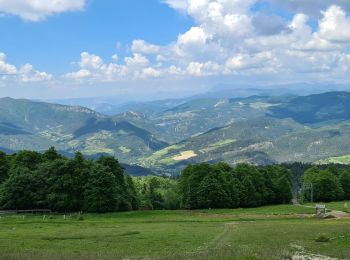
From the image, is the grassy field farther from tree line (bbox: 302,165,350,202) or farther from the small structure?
tree line (bbox: 302,165,350,202)

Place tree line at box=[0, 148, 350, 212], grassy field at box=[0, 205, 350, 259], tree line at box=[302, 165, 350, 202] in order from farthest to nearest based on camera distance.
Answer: tree line at box=[302, 165, 350, 202]
tree line at box=[0, 148, 350, 212]
grassy field at box=[0, 205, 350, 259]

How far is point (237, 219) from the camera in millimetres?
74812

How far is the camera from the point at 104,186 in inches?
3551

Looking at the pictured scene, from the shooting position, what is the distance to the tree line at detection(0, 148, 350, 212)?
87125mm

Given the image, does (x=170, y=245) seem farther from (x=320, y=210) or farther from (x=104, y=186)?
(x=104, y=186)

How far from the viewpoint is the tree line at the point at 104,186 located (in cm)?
8712

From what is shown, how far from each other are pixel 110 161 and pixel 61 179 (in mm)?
14585

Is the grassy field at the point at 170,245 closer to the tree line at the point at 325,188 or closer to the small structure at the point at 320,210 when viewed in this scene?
the small structure at the point at 320,210

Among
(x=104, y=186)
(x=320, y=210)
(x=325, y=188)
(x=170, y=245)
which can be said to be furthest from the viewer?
(x=325, y=188)

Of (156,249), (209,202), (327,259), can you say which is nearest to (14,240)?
(156,249)

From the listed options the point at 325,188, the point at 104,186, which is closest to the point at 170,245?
the point at 104,186

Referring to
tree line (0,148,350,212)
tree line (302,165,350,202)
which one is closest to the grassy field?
tree line (0,148,350,212)

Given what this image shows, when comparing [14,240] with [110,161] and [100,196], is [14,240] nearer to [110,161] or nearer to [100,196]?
[100,196]

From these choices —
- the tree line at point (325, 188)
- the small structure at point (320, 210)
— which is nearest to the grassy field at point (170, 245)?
the small structure at point (320, 210)
